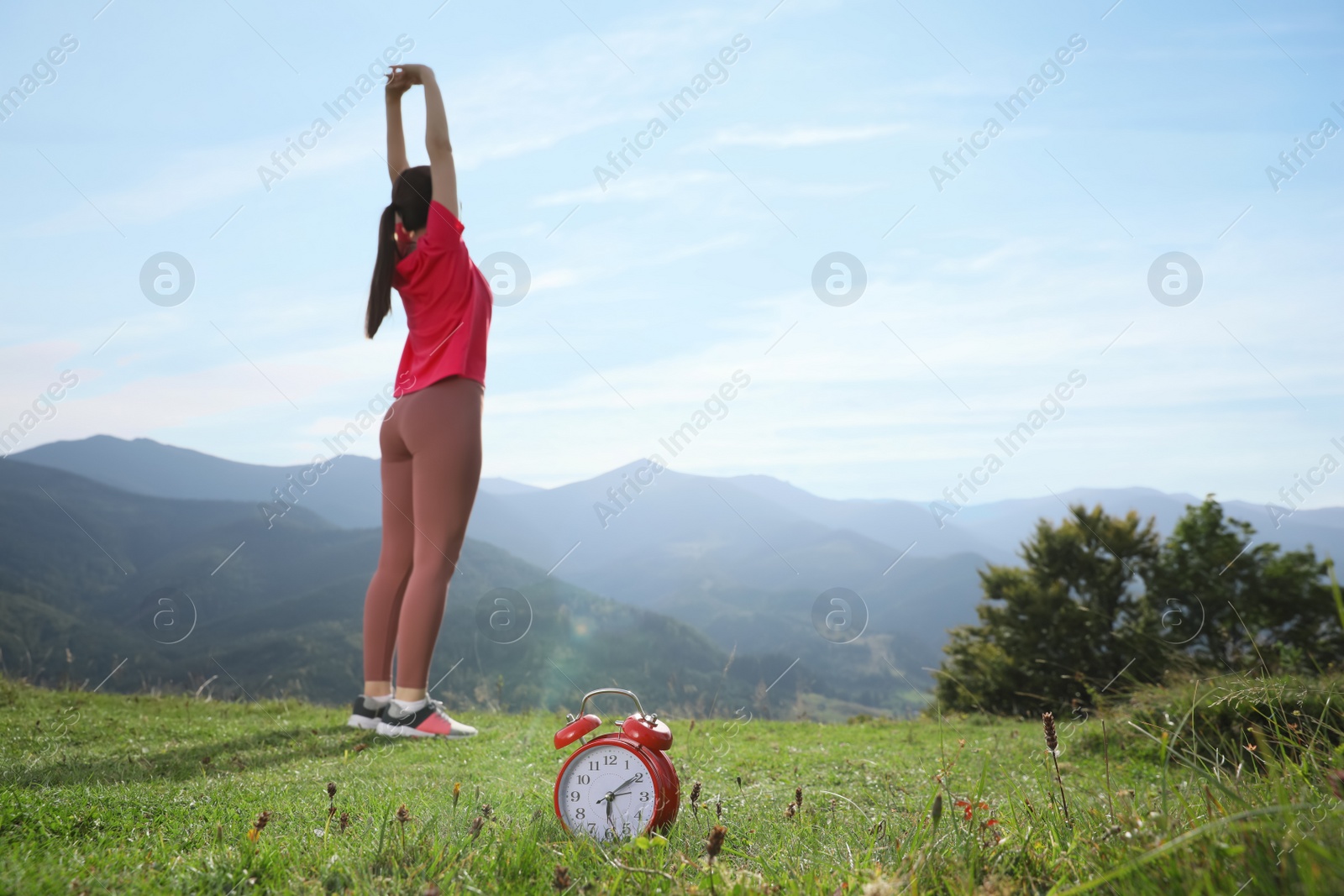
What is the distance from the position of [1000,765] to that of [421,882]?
356cm

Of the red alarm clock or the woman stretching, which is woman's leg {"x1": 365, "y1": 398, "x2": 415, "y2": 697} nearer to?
the woman stretching

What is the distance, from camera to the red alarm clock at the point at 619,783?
2.21 m

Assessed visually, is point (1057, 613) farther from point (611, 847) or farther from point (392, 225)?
point (611, 847)

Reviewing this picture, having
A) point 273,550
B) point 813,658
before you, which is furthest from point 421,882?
point 273,550

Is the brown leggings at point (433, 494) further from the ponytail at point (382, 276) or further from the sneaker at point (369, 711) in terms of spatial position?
the ponytail at point (382, 276)

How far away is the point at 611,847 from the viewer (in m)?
2.09

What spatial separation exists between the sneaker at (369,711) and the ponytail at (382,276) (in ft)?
7.05

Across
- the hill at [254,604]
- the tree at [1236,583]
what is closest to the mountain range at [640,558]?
the hill at [254,604]

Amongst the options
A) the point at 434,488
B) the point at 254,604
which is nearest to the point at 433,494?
the point at 434,488

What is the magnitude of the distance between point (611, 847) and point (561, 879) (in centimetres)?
47

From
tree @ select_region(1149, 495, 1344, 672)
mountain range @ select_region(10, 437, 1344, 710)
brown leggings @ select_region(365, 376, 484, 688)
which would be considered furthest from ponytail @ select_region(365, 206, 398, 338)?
mountain range @ select_region(10, 437, 1344, 710)

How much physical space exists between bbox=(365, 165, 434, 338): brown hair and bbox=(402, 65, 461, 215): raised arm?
0.15 metres

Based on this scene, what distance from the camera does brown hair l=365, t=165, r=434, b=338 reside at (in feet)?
15.4

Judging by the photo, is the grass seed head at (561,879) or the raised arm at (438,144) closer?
the grass seed head at (561,879)
